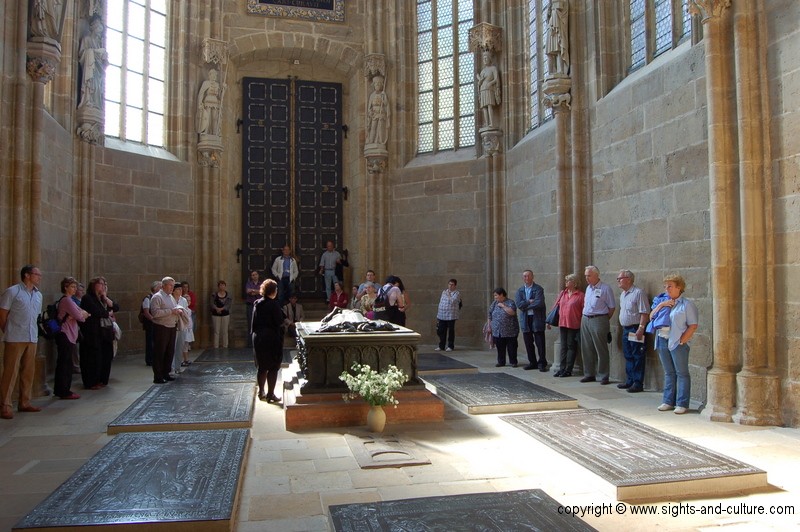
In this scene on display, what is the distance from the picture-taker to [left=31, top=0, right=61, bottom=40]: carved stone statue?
27.5 ft

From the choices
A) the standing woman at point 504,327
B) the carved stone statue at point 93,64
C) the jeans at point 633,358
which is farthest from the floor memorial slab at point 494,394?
the carved stone statue at point 93,64

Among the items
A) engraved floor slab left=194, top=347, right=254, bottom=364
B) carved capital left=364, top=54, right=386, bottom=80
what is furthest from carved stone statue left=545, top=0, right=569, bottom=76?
engraved floor slab left=194, top=347, right=254, bottom=364

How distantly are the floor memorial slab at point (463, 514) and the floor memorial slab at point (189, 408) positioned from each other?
2.72 m

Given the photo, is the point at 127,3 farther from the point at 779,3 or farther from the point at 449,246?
the point at 779,3

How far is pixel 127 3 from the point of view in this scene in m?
13.3

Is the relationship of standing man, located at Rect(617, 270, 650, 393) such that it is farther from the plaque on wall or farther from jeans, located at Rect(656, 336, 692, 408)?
the plaque on wall

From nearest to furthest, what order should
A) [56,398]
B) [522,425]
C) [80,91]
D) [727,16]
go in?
[522,425]
[727,16]
[56,398]
[80,91]

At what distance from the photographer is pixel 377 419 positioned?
241 inches

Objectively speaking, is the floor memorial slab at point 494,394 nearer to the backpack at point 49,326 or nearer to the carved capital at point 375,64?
the backpack at point 49,326

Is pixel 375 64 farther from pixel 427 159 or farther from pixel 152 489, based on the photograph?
pixel 152 489

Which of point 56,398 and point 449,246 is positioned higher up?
point 449,246

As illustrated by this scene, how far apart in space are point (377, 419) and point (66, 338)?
425 centimetres

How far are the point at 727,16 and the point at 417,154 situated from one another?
8.64 metres

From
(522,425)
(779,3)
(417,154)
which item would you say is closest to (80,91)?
(417,154)
